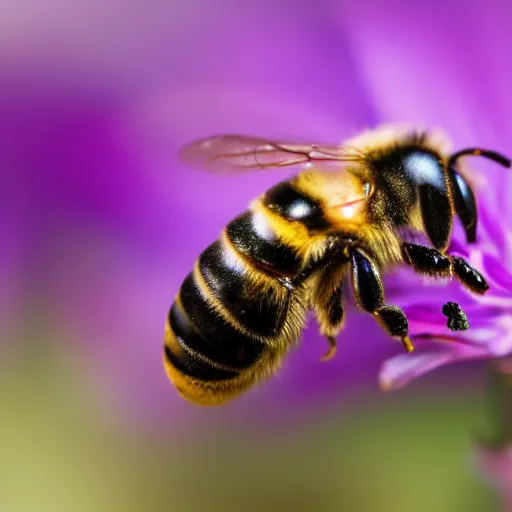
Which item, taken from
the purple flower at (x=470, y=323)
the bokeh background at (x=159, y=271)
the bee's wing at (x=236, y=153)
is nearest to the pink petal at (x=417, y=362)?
the purple flower at (x=470, y=323)

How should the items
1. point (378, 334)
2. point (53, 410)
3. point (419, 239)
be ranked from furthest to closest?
1. point (53, 410)
2. point (378, 334)
3. point (419, 239)

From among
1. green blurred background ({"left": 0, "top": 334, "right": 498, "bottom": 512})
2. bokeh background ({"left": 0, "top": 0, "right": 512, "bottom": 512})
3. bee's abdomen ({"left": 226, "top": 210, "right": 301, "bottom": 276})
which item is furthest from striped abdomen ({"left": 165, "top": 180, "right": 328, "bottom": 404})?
green blurred background ({"left": 0, "top": 334, "right": 498, "bottom": 512})

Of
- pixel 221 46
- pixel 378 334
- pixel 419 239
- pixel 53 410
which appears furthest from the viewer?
pixel 221 46

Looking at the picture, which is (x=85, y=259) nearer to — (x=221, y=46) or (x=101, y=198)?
(x=101, y=198)

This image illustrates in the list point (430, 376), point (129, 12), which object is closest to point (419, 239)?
point (430, 376)

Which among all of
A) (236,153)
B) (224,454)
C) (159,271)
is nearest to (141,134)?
(159,271)

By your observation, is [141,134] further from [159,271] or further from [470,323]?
[470,323]
